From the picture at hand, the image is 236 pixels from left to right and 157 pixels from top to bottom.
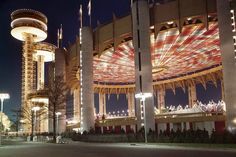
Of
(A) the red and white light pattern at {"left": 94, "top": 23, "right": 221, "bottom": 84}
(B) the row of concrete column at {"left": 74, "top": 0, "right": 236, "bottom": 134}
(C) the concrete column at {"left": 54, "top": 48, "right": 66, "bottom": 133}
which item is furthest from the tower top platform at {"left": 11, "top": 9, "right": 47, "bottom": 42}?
(B) the row of concrete column at {"left": 74, "top": 0, "right": 236, "bottom": 134}

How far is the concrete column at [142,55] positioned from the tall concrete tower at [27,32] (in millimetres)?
68082

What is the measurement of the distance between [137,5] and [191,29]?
10595mm

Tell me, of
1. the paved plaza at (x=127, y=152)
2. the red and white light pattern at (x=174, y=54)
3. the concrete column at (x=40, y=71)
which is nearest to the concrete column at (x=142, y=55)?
the red and white light pattern at (x=174, y=54)

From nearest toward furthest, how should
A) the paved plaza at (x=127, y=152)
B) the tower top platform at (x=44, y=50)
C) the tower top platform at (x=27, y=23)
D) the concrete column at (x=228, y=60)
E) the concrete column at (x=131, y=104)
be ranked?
the paved plaza at (x=127, y=152), the concrete column at (x=228, y=60), the tower top platform at (x=27, y=23), the concrete column at (x=131, y=104), the tower top platform at (x=44, y=50)

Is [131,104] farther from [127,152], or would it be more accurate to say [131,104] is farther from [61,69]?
[127,152]

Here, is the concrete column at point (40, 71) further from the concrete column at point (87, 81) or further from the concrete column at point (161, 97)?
the concrete column at point (87, 81)

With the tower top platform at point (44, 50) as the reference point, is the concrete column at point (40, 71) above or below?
below

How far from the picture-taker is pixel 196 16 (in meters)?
50.7

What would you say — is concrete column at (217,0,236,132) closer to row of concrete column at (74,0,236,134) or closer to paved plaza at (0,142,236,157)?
row of concrete column at (74,0,236,134)

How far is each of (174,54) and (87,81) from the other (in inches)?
895

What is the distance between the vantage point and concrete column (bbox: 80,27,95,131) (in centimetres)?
5997

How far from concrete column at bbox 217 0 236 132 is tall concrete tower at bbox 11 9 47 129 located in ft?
266

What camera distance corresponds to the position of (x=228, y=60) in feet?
146

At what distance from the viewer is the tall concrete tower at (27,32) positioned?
11206 cm
